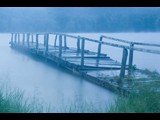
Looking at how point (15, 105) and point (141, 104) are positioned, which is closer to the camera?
point (141, 104)

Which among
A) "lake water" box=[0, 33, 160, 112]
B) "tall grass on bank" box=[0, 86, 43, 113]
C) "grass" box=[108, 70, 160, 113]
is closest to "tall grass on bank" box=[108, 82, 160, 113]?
"grass" box=[108, 70, 160, 113]

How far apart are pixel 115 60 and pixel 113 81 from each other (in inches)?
95.3

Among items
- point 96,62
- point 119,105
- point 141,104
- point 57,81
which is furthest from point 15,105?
point 96,62

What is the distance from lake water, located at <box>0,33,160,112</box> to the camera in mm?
4730

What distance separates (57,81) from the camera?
259 inches

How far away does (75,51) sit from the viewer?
29.6 feet

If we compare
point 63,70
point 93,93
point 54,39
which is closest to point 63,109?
point 93,93

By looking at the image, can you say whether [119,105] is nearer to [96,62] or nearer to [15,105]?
[15,105]

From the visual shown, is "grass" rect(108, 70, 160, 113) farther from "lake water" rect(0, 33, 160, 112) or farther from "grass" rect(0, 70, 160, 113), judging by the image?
"lake water" rect(0, 33, 160, 112)

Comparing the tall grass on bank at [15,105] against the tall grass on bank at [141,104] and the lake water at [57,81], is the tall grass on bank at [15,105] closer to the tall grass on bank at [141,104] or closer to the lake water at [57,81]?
the lake water at [57,81]

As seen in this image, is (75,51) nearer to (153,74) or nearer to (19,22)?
(19,22)

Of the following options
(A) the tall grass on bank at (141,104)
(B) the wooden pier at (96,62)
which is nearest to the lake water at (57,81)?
(B) the wooden pier at (96,62)

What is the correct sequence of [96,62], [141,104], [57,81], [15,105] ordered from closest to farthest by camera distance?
[141,104] → [15,105] → [57,81] → [96,62]
